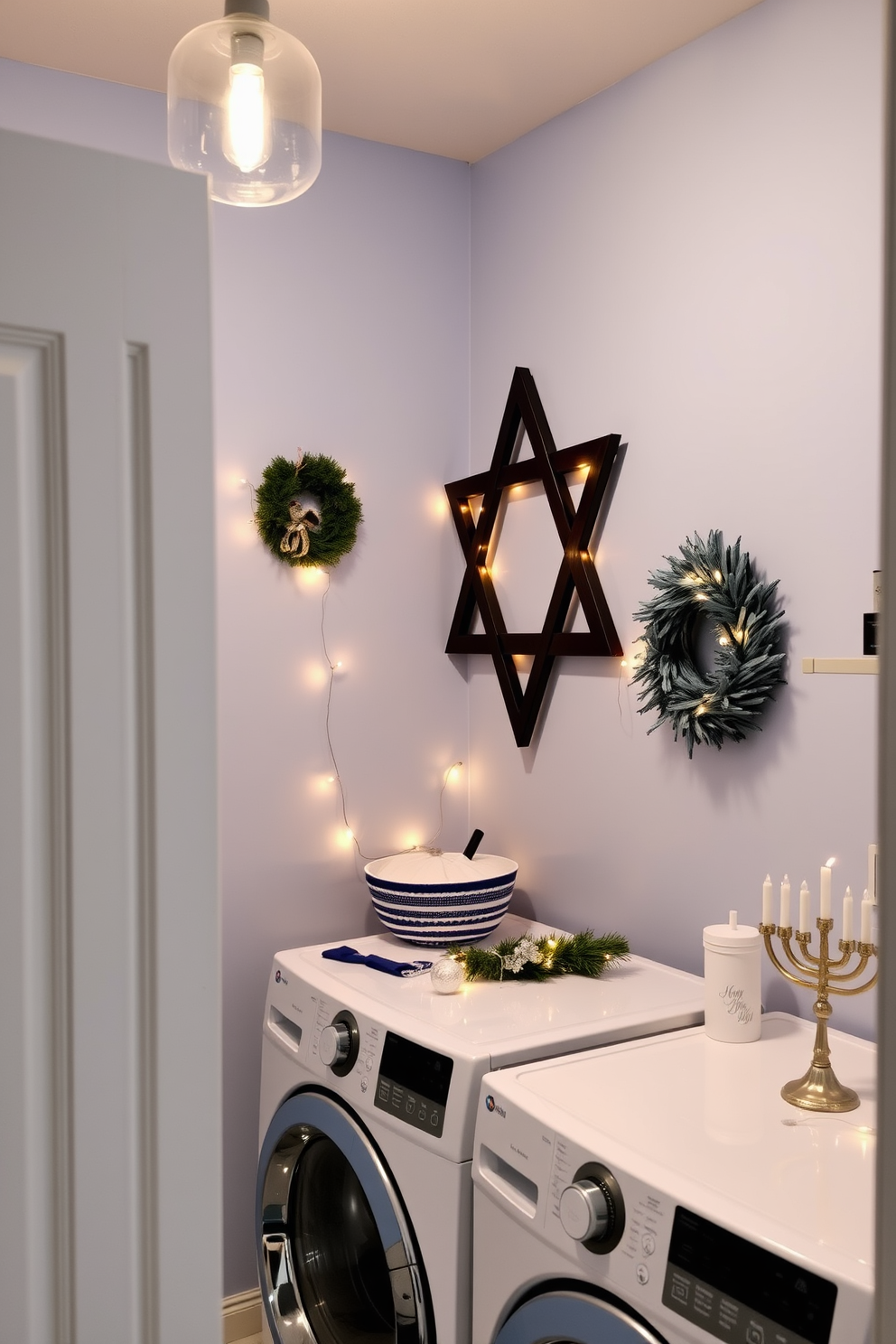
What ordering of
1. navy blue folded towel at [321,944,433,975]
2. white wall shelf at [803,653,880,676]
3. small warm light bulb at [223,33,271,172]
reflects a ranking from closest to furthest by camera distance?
white wall shelf at [803,653,880,676] < small warm light bulb at [223,33,271,172] < navy blue folded towel at [321,944,433,975]

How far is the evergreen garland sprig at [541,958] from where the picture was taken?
6.33 ft

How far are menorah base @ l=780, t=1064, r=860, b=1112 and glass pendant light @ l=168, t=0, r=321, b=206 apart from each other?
1346mm

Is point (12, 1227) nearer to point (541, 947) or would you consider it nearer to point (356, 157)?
point (541, 947)

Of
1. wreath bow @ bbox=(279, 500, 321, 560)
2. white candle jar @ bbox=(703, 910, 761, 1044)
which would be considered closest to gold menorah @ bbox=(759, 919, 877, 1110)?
white candle jar @ bbox=(703, 910, 761, 1044)

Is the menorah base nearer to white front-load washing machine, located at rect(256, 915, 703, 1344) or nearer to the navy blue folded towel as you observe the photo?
white front-load washing machine, located at rect(256, 915, 703, 1344)

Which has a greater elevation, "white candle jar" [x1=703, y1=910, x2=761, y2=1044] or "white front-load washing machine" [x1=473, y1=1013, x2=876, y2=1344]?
"white candle jar" [x1=703, y1=910, x2=761, y2=1044]

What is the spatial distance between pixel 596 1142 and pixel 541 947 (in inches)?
26.8

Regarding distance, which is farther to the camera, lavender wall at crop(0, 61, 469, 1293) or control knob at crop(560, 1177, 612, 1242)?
lavender wall at crop(0, 61, 469, 1293)

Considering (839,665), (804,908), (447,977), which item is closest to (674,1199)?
(804,908)

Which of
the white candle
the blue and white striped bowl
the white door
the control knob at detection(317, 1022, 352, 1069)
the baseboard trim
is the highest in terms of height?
the white door

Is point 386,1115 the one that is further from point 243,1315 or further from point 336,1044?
point 243,1315

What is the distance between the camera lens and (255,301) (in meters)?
2.33

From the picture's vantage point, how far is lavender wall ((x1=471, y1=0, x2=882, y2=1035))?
5.49 feet

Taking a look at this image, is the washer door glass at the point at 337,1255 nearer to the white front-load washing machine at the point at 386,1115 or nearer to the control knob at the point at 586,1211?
the white front-load washing machine at the point at 386,1115
